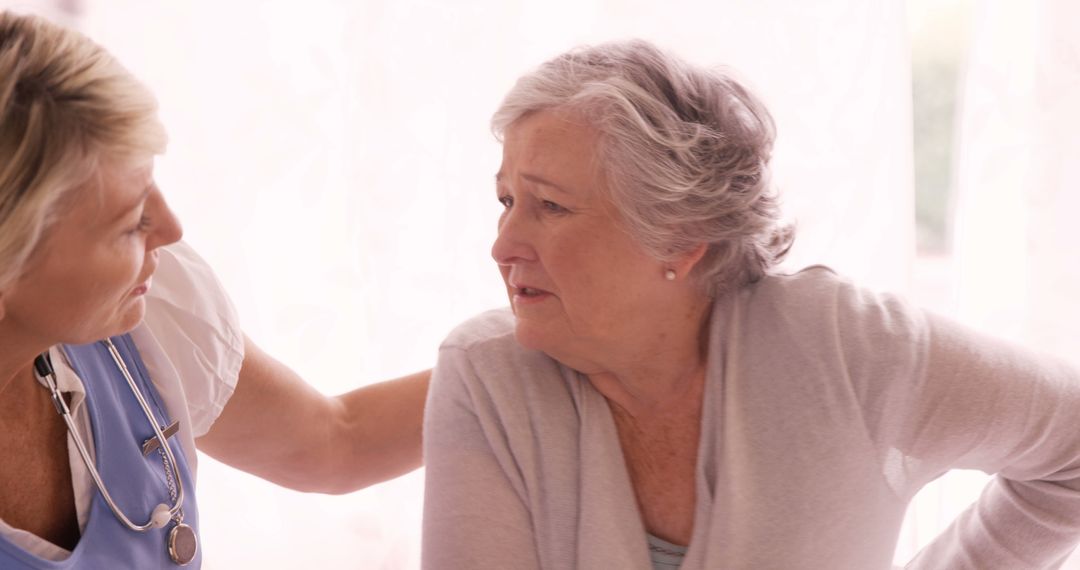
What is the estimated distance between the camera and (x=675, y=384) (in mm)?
1576

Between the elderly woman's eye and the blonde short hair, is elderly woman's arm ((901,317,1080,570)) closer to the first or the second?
the elderly woman's eye

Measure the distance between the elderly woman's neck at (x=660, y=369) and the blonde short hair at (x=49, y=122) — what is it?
0.68m

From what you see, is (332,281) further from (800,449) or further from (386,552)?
(800,449)

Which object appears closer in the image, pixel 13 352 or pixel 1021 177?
pixel 13 352

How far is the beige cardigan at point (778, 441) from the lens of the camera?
4.83 ft

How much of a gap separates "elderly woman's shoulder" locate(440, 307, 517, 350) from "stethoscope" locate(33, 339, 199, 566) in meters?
0.39

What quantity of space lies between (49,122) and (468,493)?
696mm

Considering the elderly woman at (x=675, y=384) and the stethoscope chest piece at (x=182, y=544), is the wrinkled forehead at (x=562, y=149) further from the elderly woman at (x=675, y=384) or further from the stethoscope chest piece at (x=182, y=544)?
the stethoscope chest piece at (x=182, y=544)

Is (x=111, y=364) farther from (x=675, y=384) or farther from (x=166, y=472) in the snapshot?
(x=675, y=384)

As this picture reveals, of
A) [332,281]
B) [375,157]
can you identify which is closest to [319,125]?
[375,157]

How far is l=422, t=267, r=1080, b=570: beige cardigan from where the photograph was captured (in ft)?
4.83

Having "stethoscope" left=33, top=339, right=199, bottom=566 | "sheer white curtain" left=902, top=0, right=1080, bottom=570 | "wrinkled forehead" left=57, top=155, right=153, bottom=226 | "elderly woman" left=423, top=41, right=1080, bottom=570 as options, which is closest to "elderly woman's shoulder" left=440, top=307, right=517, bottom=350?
"elderly woman" left=423, top=41, right=1080, bottom=570

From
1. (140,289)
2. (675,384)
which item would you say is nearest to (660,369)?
(675,384)

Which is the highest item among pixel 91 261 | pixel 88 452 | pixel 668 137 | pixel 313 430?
pixel 668 137
